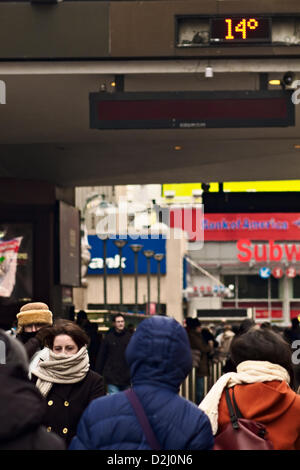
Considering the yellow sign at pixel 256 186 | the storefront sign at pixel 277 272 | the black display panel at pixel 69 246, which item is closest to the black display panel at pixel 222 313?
the yellow sign at pixel 256 186

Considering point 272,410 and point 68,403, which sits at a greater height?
point 272,410

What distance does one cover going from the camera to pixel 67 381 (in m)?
6.24

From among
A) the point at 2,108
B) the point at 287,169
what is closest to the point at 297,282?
the point at 287,169

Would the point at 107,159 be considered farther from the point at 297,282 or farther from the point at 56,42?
the point at 297,282

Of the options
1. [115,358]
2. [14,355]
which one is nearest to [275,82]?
[115,358]

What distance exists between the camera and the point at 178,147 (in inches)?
625

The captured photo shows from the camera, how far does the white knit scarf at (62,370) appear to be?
20.3 feet

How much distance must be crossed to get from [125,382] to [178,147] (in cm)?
371

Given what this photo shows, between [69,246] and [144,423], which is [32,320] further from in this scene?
[69,246]

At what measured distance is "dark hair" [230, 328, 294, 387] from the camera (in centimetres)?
504

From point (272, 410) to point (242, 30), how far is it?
269 inches

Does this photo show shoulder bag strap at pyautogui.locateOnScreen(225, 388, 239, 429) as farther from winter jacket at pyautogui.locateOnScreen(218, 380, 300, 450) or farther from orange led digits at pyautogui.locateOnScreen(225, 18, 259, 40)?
orange led digits at pyautogui.locateOnScreen(225, 18, 259, 40)

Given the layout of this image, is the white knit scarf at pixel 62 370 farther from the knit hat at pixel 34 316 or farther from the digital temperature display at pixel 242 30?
the digital temperature display at pixel 242 30

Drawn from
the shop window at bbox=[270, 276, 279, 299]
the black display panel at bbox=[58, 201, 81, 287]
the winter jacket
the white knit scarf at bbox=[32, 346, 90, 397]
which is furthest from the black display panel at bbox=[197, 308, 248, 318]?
the winter jacket
